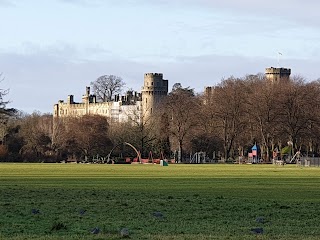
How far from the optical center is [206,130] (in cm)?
14112

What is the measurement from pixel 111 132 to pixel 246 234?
445ft

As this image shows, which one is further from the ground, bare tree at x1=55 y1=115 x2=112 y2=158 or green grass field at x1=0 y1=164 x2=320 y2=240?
bare tree at x1=55 y1=115 x2=112 y2=158

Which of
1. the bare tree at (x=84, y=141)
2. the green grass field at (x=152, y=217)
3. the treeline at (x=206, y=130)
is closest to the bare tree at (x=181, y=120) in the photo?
the treeline at (x=206, y=130)

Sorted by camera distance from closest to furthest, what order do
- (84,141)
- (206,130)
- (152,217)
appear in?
(152,217)
(206,130)
(84,141)

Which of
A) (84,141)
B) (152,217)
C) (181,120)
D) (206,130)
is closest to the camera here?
(152,217)

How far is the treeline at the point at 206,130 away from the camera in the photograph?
13100cm

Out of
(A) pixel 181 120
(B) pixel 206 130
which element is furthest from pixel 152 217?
(B) pixel 206 130

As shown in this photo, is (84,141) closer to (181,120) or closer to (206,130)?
(181,120)

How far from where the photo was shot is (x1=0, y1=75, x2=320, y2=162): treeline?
5157 inches

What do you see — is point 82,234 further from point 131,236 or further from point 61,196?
point 61,196

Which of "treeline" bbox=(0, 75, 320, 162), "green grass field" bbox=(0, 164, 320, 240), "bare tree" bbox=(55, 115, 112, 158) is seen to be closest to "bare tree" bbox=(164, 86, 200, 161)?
"treeline" bbox=(0, 75, 320, 162)

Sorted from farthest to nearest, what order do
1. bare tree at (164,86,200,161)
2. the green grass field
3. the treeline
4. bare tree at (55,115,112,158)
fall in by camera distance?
bare tree at (55,115,112,158) < bare tree at (164,86,200,161) < the treeline < the green grass field

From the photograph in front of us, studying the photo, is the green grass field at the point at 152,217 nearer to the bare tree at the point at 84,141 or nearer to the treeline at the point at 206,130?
the treeline at the point at 206,130

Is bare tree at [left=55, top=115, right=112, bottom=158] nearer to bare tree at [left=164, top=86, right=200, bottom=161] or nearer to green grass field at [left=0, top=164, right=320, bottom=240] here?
bare tree at [left=164, top=86, right=200, bottom=161]
